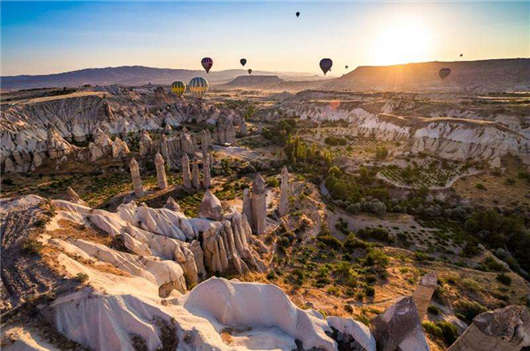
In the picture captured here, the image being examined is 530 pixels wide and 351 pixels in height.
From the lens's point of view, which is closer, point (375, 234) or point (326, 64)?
point (375, 234)

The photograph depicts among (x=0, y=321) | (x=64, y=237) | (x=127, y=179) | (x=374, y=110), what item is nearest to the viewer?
(x=0, y=321)

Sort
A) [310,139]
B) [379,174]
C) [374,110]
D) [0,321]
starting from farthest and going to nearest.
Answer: [374,110], [310,139], [379,174], [0,321]

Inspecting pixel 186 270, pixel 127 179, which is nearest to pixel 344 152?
pixel 127 179

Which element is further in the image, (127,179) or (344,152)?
(344,152)

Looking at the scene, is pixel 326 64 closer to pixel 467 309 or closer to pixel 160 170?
pixel 160 170

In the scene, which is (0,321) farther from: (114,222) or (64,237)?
(114,222)

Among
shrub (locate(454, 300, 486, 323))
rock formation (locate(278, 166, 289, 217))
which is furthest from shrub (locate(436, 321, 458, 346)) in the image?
rock formation (locate(278, 166, 289, 217))

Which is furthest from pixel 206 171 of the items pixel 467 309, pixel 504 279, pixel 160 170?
pixel 504 279
